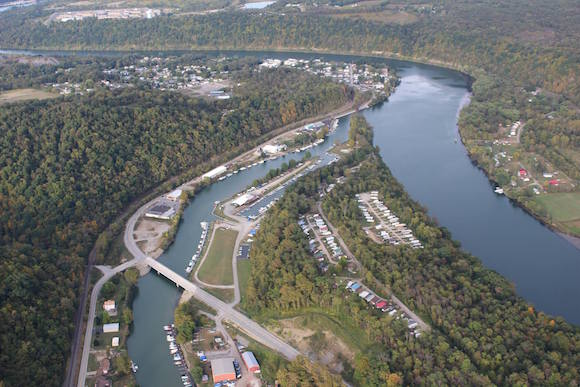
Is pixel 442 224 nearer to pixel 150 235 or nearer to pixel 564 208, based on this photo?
pixel 564 208

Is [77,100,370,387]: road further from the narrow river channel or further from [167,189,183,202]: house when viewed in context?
the narrow river channel

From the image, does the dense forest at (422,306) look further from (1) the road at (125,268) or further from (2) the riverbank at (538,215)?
(2) the riverbank at (538,215)

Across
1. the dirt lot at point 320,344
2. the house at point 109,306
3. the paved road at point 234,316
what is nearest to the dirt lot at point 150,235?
the paved road at point 234,316

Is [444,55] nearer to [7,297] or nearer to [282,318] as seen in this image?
[282,318]

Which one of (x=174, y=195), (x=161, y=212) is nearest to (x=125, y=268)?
(x=161, y=212)

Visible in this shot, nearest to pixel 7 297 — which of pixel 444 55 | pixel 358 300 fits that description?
pixel 358 300

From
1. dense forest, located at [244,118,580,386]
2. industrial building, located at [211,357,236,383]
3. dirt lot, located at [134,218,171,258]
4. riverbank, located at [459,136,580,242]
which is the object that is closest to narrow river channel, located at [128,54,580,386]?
riverbank, located at [459,136,580,242]
